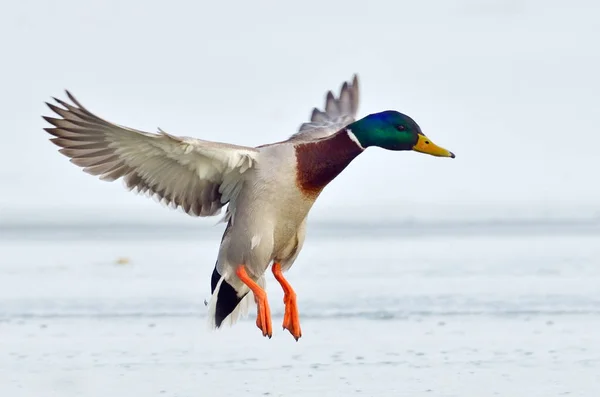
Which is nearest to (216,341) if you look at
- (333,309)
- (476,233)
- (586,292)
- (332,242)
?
(333,309)

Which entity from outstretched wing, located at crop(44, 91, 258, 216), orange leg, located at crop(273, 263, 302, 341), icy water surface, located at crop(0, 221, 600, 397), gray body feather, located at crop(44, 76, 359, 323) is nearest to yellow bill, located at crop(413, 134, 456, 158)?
gray body feather, located at crop(44, 76, 359, 323)

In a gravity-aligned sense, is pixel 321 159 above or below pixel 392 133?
below

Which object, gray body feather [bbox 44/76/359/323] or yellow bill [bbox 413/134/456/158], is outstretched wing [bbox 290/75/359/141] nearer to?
gray body feather [bbox 44/76/359/323]

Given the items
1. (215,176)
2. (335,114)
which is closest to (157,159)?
(215,176)

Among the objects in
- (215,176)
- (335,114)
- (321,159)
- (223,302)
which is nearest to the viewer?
(321,159)

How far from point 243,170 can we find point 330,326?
2.47 metres

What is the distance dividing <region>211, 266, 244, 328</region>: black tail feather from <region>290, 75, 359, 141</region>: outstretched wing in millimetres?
1227

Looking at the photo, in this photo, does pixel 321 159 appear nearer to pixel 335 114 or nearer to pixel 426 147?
pixel 426 147

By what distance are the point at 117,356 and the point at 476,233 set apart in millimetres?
9778

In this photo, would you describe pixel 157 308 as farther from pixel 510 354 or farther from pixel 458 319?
pixel 510 354

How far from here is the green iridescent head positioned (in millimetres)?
9055

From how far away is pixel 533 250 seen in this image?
16.6 m

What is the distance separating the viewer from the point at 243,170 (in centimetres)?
916

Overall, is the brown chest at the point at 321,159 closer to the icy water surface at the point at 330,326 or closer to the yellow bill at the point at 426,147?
the yellow bill at the point at 426,147
